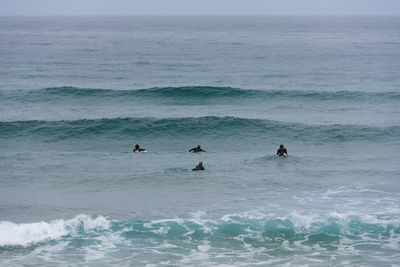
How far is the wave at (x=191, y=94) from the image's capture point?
4491 centimetres

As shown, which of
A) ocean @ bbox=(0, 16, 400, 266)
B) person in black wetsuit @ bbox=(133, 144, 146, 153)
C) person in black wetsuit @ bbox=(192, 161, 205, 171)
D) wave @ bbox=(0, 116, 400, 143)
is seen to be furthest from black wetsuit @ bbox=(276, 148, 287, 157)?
person in black wetsuit @ bbox=(133, 144, 146, 153)

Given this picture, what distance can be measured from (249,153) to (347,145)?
261 inches

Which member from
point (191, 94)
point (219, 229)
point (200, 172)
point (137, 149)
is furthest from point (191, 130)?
point (219, 229)

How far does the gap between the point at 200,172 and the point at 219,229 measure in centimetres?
709

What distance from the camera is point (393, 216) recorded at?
20969 millimetres

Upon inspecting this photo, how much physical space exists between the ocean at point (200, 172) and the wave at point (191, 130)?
5.3 inches

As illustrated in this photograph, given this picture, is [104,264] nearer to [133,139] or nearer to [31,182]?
[31,182]

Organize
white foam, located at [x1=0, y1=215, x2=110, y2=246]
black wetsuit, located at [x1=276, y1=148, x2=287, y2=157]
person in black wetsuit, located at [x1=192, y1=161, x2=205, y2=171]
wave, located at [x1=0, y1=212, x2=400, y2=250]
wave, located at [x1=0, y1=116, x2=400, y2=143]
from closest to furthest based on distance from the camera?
white foam, located at [x1=0, y1=215, x2=110, y2=246]
wave, located at [x1=0, y1=212, x2=400, y2=250]
person in black wetsuit, located at [x1=192, y1=161, x2=205, y2=171]
black wetsuit, located at [x1=276, y1=148, x2=287, y2=157]
wave, located at [x1=0, y1=116, x2=400, y2=143]

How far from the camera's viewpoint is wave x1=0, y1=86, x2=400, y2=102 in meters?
44.9

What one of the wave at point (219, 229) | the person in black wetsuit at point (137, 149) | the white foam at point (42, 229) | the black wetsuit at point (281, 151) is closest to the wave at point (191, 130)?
the person in black wetsuit at point (137, 149)

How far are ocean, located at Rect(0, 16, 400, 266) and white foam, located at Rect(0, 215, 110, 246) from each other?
6cm

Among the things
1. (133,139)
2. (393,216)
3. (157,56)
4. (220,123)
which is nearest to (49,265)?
(393,216)

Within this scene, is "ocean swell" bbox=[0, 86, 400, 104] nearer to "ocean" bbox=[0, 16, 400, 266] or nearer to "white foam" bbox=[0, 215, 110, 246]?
"ocean" bbox=[0, 16, 400, 266]

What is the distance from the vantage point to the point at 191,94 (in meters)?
46.4
